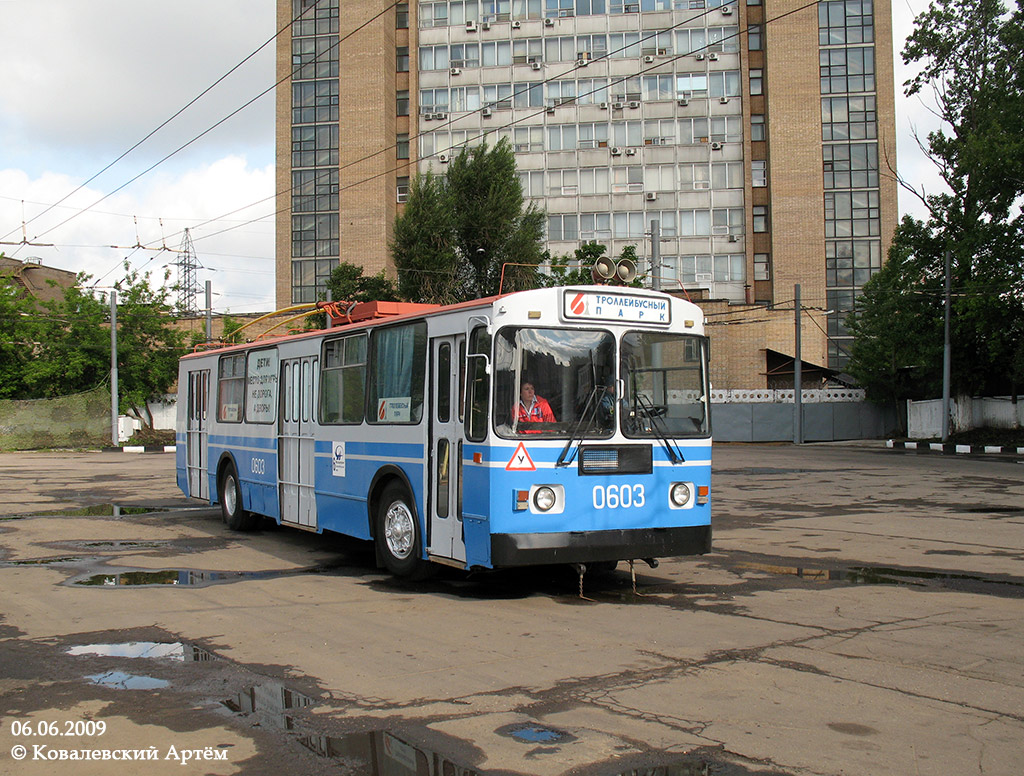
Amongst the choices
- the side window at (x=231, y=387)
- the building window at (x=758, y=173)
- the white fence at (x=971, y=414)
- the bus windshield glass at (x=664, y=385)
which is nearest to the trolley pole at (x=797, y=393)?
the white fence at (x=971, y=414)

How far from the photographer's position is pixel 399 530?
9984 mm

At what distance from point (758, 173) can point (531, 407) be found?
5238 cm

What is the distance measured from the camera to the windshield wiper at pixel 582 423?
8.49 metres

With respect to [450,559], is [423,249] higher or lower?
higher

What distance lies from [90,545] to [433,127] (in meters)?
49.6

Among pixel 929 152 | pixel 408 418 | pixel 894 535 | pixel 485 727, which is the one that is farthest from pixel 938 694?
pixel 929 152

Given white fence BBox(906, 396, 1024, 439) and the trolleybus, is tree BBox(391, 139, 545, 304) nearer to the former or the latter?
white fence BBox(906, 396, 1024, 439)

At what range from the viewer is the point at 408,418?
9820 mm

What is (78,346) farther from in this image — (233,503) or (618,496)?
(618,496)

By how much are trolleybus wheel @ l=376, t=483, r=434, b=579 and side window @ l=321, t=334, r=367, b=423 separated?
1.22 meters

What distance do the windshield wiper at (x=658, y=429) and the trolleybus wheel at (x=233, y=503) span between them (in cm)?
790

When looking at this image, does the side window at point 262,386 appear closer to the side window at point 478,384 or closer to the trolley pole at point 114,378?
the side window at point 478,384

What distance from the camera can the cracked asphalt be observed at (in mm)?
4766

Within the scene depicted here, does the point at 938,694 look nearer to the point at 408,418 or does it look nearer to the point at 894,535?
the point at 408,418
